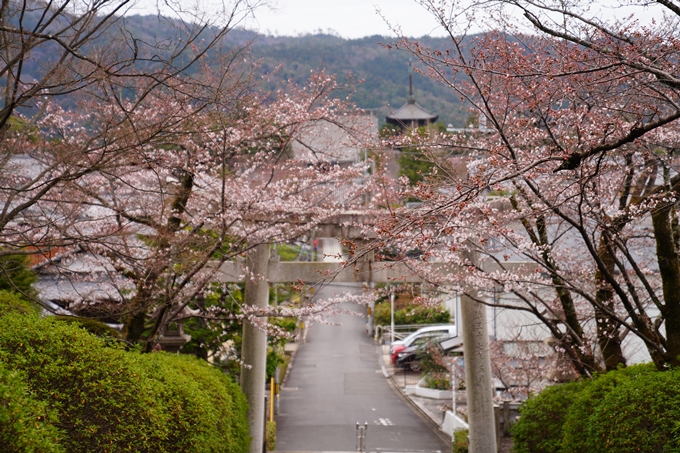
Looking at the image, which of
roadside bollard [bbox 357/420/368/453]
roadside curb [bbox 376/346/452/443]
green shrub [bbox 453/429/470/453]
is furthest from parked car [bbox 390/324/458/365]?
green shrub [bbox 453/429/470/453]

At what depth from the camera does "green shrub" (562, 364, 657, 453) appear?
20.6ft

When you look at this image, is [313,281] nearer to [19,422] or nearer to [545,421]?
[545,421]

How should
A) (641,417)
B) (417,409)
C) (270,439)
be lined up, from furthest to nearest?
(417,409) < (270,439) < (641,417)

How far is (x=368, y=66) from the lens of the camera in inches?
2329

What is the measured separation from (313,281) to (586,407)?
5.34 metres

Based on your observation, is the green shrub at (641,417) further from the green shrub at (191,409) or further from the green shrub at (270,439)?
the green shrub at (270,439)

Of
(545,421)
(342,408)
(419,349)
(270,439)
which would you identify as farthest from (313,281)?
(419,349)

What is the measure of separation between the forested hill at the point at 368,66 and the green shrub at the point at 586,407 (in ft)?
124

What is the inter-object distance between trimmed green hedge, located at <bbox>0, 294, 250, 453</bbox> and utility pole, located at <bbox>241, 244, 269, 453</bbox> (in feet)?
16.8

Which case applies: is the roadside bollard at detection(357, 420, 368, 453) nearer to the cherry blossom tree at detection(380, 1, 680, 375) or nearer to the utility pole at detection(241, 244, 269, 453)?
the utility pole at detection(241, 244, 269, 453)

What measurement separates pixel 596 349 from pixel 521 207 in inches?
148

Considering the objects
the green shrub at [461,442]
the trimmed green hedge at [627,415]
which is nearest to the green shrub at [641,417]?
the trimmed green hedge at [627,415]

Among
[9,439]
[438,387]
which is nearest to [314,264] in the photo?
[9,439]

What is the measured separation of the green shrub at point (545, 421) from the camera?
7.86m
